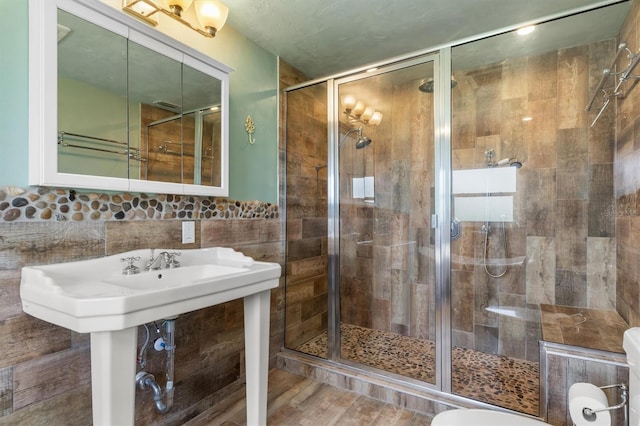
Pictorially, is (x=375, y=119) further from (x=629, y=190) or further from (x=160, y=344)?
(x=160, y=344)

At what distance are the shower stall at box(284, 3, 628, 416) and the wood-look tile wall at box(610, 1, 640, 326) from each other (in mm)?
130

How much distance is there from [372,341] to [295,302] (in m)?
0.73

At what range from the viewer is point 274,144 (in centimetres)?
254

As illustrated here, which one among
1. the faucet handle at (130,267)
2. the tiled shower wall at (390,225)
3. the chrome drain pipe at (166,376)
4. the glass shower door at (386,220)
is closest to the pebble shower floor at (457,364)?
the glass shower door at (386,220)

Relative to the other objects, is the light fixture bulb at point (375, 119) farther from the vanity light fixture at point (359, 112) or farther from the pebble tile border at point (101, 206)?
the pebble tile border at point (101, 206)

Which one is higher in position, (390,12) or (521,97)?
(390,12)

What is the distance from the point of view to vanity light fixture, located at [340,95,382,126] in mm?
2539

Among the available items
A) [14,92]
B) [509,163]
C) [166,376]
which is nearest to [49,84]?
[14,92]

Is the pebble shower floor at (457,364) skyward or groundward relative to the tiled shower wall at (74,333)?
groundward

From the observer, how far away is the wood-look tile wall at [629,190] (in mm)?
1710

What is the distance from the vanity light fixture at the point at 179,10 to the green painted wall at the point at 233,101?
110 millimetres

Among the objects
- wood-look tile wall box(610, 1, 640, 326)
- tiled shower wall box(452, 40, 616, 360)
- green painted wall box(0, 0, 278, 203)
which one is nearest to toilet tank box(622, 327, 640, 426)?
wood-look tile wall box(610, 1, 640, 326)

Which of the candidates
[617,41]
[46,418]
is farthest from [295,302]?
[617,41]

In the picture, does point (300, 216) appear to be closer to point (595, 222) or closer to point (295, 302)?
point (295, 302)
